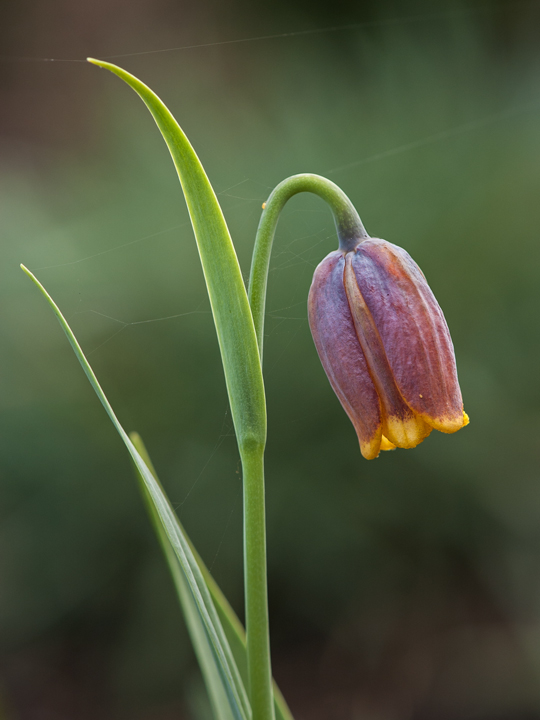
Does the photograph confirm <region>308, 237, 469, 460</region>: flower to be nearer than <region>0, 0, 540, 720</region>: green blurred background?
Yes

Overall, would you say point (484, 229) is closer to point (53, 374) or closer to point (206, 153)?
point (206, 153)

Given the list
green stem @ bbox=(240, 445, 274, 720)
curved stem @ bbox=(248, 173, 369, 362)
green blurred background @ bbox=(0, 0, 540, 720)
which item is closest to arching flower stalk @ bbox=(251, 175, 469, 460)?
curved stem @ bbox=(248, 173, 369, 362)

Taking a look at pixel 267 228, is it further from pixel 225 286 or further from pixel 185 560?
pixel 185 560

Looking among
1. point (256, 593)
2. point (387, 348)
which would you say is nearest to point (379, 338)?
point (387, 348)

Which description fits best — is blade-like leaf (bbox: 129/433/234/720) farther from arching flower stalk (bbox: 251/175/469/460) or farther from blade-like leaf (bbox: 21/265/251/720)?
arching flower stalk (bbox: 251/175/469/460)

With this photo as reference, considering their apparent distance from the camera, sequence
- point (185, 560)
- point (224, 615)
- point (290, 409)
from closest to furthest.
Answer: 1. point (185, 560)
2. point (224, 615)
3. point (290, 409)

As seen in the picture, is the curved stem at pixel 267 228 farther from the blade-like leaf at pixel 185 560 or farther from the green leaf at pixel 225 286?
the blade-like leaf at pixel 185 560

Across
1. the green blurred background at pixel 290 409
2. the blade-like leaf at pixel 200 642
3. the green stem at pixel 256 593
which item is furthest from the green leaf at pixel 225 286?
the green blurred background at pixel 290 409
